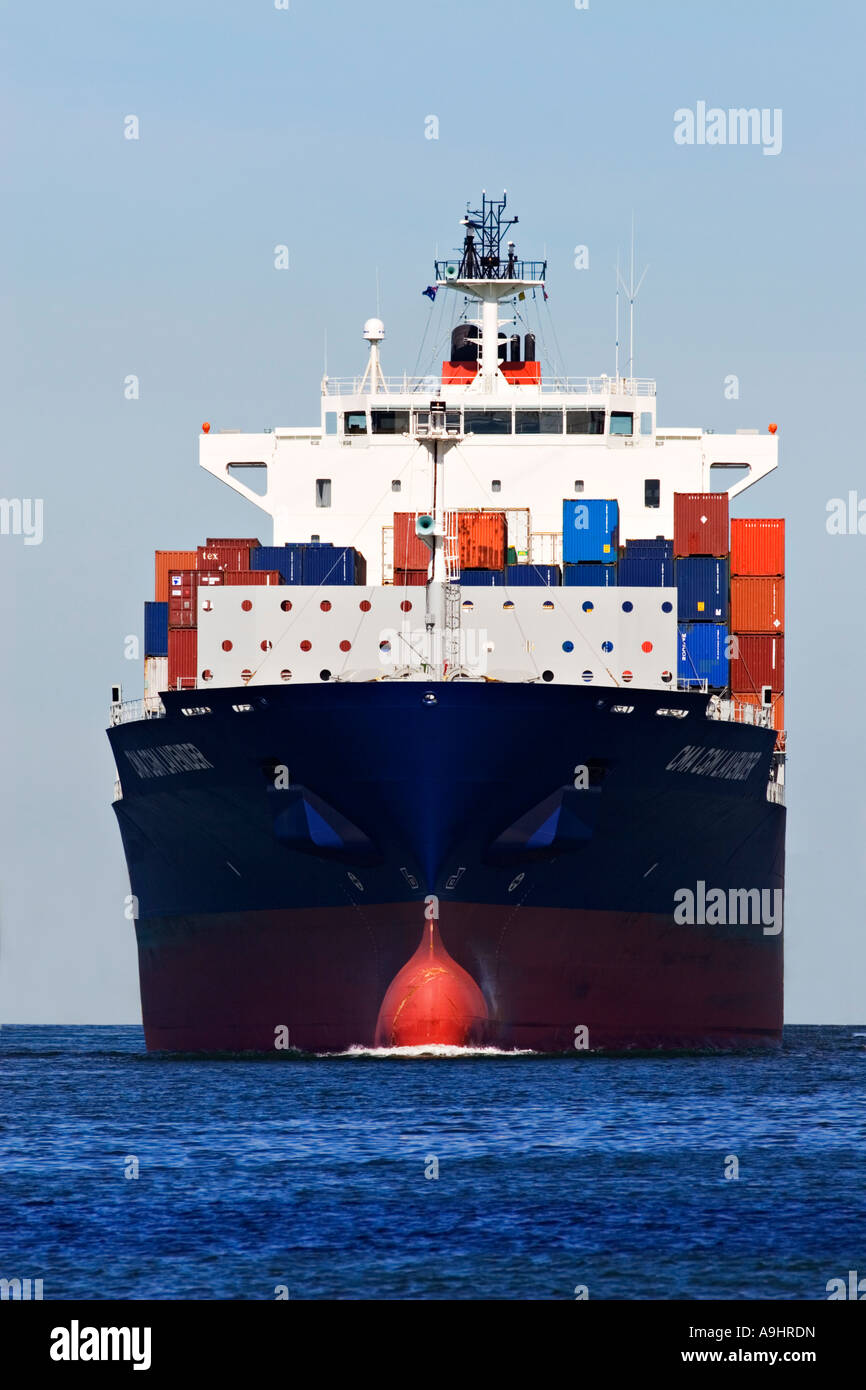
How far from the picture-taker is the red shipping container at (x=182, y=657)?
1761 inches

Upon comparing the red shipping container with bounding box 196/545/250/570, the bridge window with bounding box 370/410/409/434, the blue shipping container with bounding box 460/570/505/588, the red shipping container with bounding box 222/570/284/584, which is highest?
the bridge window with bounding box 370/410/409/434

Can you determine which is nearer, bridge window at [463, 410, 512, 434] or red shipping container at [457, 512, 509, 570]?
red shipping container at [457, 512, 509, 570]

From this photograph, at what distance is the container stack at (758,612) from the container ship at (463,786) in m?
0.06

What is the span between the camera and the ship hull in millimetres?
37562

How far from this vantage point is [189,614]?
45406 mm

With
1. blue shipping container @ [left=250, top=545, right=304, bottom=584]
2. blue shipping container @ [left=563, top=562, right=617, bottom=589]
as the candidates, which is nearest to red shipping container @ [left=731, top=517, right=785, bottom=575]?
blue shipping container @ [left=563, top=562, right=617, bottom=589]

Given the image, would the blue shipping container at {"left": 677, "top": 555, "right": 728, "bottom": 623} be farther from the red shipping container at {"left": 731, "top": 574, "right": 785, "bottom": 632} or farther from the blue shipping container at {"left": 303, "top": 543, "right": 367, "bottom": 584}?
the blue shipping container at {"left": 303, "top": 543, "right": 367, "bottom": 584}

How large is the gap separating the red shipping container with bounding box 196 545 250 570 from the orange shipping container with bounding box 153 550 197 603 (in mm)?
2069

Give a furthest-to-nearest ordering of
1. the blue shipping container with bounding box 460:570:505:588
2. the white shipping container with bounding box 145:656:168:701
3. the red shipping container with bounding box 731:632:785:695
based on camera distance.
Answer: the red shipping container with bounding box 731:632:785:695, the white shipping container with bounding box 145:656:168:701, the blue shipping container with bounding box 460:570:505:588

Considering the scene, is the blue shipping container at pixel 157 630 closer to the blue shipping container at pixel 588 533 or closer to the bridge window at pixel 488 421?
the blue shipping container at pixel 588 533

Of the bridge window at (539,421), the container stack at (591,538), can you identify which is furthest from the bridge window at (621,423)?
the container stack at (591,538)

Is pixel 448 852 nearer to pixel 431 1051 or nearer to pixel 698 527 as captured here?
pixel 431 1051

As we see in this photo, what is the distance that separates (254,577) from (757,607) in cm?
1105
